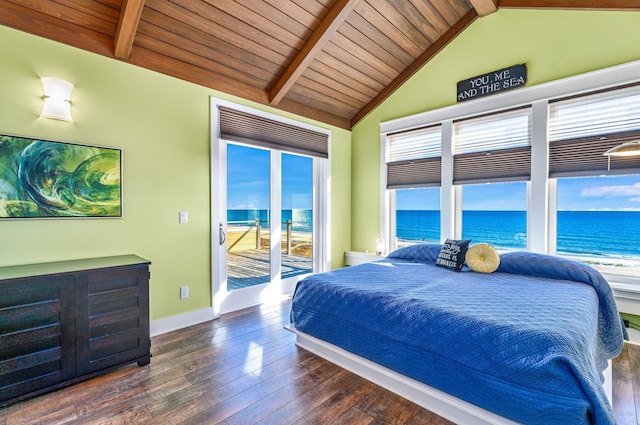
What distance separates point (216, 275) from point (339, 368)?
1.77m

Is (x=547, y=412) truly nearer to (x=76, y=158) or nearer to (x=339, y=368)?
(x=339, y=368)

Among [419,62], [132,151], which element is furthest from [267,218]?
[419,62]

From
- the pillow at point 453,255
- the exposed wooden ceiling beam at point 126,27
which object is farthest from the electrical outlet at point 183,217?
the pillow at point 453,255

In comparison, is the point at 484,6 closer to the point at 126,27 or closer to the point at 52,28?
the point at 126,27

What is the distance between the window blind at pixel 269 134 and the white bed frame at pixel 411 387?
7.46 ft

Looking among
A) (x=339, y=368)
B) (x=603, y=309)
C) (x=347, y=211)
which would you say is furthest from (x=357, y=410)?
(x=347, y=211)

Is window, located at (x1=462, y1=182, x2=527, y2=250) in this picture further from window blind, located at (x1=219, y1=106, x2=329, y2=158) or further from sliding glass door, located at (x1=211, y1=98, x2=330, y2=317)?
window blind, located at (x1=219, y1=106, x2=329, y2=158)

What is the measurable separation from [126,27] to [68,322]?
230 cm

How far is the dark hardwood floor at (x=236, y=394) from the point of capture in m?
1.81

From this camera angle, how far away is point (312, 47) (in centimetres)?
322

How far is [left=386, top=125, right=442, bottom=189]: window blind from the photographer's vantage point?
4145 millimetres

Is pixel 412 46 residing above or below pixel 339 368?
above

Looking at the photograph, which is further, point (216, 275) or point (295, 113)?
point (295, 113)

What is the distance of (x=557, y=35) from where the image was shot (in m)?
3.19
